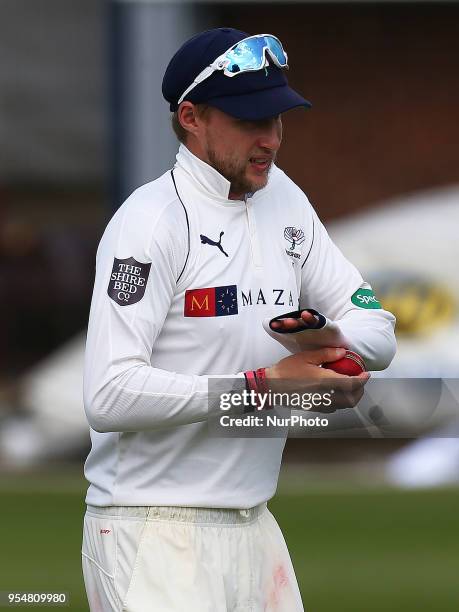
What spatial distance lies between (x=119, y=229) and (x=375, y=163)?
8.17m

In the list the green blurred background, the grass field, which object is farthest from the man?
the green blurred background

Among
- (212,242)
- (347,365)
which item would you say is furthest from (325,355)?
(212,242)

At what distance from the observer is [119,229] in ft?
10.3

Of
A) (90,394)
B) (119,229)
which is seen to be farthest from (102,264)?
(90,394)

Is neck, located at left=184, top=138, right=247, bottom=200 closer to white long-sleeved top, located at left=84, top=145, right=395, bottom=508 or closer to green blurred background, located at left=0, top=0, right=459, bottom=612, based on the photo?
white long-sleeved top, located at left=84, top=145, right=395, bottom=508

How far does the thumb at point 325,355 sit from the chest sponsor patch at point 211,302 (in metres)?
0.25

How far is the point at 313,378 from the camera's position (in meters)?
3.04

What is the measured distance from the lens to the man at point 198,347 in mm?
3066

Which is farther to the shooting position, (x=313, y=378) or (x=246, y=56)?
(x=246, y=56)

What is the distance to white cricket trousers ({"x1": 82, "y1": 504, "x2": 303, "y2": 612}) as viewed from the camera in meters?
3.16

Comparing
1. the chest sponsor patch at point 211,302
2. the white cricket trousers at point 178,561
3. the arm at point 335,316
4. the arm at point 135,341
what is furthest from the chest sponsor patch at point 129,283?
the white cricket trousers at point 178,561

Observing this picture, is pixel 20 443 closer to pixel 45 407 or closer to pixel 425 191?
pixel 45 407

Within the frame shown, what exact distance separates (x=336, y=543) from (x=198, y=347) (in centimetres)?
466

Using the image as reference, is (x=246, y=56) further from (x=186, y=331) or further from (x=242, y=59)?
(x=186, y=331)
